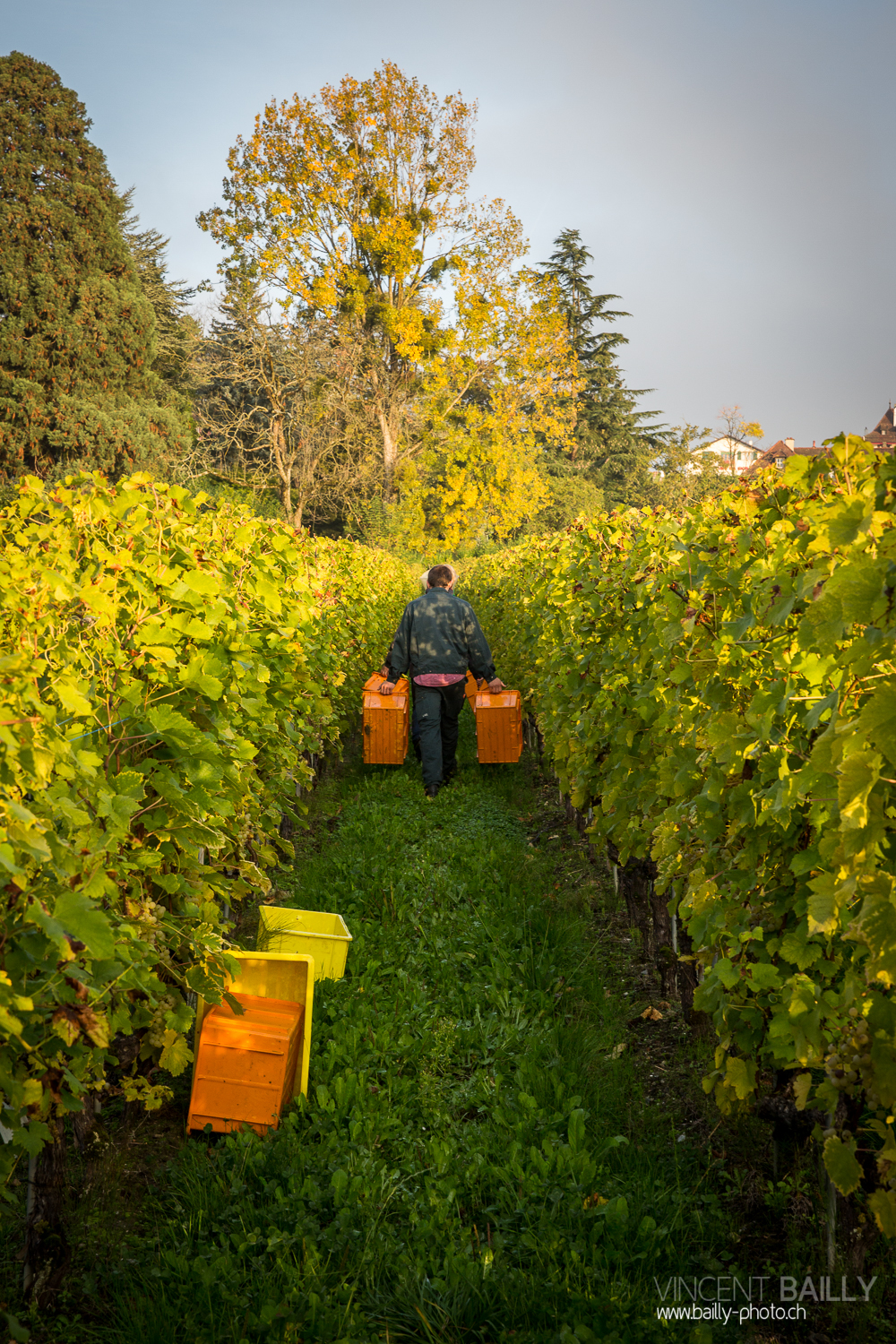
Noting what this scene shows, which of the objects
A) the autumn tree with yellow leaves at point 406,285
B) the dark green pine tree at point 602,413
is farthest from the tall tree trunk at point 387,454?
the dark green pine tree at point 602,413

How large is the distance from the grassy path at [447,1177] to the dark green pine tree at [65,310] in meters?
21.3

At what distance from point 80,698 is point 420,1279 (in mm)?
1611

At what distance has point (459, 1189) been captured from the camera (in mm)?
2443

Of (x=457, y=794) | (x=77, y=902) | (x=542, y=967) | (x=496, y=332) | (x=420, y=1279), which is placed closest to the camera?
(x=77, y=902)

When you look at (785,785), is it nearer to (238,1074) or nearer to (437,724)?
(238,1074)

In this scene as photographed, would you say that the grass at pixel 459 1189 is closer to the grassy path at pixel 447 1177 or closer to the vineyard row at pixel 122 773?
the grassy path at pixel 447 1177

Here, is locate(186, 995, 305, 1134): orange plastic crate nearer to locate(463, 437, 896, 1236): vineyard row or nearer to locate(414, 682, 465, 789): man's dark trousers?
locate(463, 437, 896, 1236): vineyard row

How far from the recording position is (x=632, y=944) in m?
4.14

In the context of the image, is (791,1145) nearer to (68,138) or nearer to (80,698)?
(80,698)

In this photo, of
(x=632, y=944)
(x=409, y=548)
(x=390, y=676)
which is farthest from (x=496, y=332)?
(x=632, y=944)

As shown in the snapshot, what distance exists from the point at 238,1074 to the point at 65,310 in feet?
81.7

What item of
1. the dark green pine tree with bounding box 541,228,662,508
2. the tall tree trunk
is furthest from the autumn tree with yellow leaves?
the dark green pine tree with bounding box 541,228,662,508

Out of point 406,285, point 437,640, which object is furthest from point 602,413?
point 437,640

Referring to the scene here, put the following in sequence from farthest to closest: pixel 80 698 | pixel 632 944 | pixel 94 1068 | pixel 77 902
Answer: pixel 632 944 → pixel 94 1068 → pixel 80 698 → pixel 77 902
